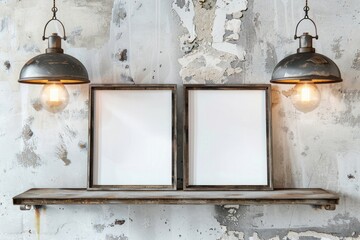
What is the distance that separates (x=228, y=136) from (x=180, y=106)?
1.01ft

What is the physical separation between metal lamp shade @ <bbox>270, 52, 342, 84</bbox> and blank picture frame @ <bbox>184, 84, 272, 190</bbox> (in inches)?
11.0

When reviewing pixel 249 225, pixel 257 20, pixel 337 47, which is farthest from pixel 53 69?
pixel 337 47

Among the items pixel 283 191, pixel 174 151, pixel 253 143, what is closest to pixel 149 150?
pixel 174 151

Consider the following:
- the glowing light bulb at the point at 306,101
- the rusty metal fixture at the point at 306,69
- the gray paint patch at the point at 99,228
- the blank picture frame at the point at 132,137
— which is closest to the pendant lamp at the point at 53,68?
the blank picture frame at the point at 132,137

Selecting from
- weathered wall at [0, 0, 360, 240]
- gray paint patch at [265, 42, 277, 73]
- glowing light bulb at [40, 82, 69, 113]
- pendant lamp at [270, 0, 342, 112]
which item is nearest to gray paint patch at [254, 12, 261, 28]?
weathered wall at [0, 0, 360, 240]

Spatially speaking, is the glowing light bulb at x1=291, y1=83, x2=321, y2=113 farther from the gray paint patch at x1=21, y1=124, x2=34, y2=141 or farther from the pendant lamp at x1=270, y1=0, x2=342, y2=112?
the gray paint patch at x1=21, y1=124, x2=34, y2=141

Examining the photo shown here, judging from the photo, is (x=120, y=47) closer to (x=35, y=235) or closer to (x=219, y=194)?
(x=219, y=194)

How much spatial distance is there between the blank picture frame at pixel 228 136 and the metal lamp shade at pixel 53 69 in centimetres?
61

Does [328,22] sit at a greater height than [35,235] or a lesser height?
greater

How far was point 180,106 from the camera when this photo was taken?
2.59 meters

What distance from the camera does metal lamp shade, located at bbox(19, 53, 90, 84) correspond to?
7.35 feet

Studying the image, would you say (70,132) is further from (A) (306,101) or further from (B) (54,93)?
(A) (306,101)

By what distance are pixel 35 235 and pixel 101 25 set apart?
4.01ft

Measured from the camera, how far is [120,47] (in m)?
2.63
